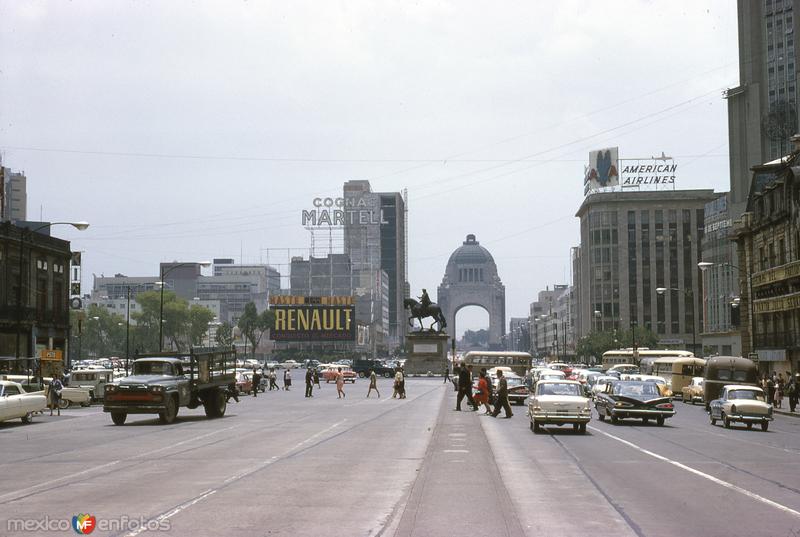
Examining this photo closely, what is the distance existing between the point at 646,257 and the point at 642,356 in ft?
302

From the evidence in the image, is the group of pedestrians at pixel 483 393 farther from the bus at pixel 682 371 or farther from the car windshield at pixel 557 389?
the bus at pixel 682 371

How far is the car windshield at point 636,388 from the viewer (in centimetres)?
3406

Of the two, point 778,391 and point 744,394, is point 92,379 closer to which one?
point 744,394

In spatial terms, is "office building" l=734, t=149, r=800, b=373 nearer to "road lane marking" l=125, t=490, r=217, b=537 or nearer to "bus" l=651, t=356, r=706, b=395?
"bus" l=651, t=356, r=706, b=395

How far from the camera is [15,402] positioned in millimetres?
33219

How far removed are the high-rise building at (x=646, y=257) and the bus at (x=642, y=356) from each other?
7797 cm

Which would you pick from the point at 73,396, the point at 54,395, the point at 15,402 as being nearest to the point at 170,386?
the point at 15,402

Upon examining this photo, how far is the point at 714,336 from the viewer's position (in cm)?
11275

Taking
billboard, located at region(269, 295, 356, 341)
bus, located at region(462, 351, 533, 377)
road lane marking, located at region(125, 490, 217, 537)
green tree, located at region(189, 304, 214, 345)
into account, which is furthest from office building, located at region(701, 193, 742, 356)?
road lane marking, located at region(125, 490, 217, 537)

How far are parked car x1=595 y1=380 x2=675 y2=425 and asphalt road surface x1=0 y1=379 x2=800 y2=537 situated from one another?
80.4 inches

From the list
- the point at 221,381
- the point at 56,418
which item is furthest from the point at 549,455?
the point at 56,418

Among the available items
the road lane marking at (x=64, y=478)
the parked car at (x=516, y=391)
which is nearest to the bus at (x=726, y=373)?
the parked car at (x=516, y=391)

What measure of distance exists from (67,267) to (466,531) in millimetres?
71501

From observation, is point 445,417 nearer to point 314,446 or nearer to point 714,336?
point 314,446
